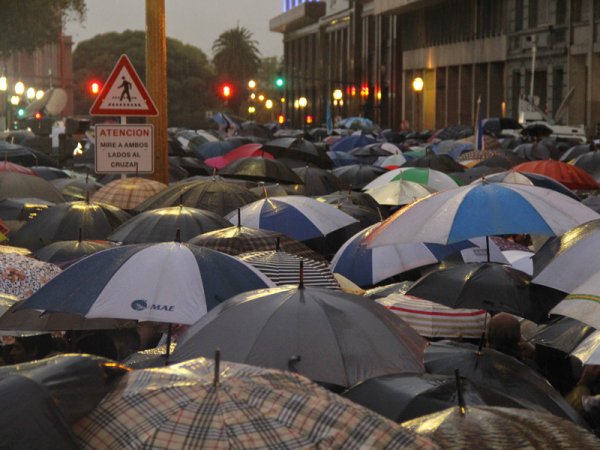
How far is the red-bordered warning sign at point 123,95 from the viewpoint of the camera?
45.2 ft

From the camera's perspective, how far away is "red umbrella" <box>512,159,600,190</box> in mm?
17636

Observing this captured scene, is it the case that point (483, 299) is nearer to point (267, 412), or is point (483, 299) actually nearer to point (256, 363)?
point (256, 363)

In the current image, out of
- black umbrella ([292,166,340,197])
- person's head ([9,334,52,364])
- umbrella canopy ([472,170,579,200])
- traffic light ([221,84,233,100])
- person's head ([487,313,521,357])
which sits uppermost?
traffic light ([221,84,233,100])

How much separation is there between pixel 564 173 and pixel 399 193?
8.21ft

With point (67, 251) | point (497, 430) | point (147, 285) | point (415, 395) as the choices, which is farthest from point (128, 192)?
point (497, 430)

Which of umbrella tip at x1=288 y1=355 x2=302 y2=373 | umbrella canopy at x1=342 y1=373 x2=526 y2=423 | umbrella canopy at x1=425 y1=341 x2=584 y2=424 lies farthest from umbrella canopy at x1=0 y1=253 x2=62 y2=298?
umbrella canopy at x1=342 y1=373 x2=526 y2=423

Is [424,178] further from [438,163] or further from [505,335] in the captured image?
[505,335]

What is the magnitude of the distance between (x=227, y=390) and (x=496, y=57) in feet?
216

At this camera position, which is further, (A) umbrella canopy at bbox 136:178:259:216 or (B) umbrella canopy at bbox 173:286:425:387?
(A) umbrella canopy at bbox 136:178:259:216

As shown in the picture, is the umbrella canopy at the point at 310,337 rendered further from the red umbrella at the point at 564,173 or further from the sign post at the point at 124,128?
the red umbrella at the point at 564,173

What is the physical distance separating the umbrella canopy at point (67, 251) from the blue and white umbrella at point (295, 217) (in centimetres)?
177

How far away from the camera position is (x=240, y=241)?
412 inches

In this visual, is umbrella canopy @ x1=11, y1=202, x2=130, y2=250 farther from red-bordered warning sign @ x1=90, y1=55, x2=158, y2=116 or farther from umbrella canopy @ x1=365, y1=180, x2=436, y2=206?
umbrella canopy @ x1=365, y1=180, x2=436, y2=206

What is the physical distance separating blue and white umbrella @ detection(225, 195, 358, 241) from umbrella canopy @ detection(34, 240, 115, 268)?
1.77 meters
